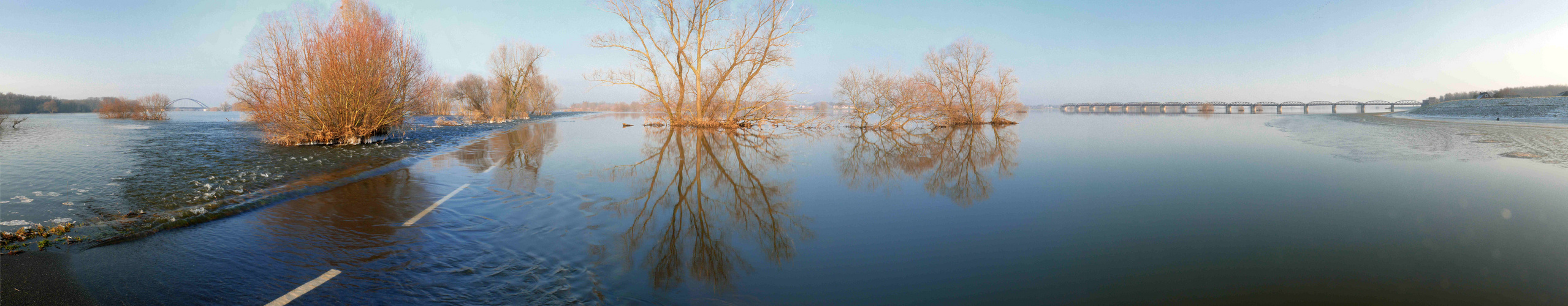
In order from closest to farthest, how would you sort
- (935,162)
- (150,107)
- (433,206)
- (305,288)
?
(305,288), (433,206), (935,162), (150,107)

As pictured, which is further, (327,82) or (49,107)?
(49,107)

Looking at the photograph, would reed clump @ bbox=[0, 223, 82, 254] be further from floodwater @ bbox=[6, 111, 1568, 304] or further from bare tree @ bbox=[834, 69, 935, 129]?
bare tree @ bbox=[834, 69, 935, 129]

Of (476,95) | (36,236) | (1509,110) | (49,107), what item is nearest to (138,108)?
(476,95)

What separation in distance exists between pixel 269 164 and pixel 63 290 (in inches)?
301

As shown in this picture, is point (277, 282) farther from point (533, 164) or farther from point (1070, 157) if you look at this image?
point (1070, 157)

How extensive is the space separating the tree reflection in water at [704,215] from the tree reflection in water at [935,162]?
5.10 ft

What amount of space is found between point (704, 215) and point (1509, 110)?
2065 inches

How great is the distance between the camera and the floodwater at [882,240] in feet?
11.1

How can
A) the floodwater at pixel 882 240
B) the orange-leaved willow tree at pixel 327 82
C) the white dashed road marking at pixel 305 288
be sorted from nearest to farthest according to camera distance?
the white dashed road marking at pixel 305 288
the floodwater at pixel 882 240
the orange-leaved willow tree at pixel 327 82

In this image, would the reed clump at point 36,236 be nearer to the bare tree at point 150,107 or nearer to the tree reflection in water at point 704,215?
the tree reflection in water at point 704,215

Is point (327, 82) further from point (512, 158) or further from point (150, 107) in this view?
point (150, 107)

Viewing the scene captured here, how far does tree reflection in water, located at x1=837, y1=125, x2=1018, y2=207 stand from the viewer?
25.7 ft

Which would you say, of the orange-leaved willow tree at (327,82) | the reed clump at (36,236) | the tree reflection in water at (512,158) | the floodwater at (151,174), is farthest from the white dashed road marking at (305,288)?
the orange-leaved willow tree at (327,82)

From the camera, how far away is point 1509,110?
113 ft
